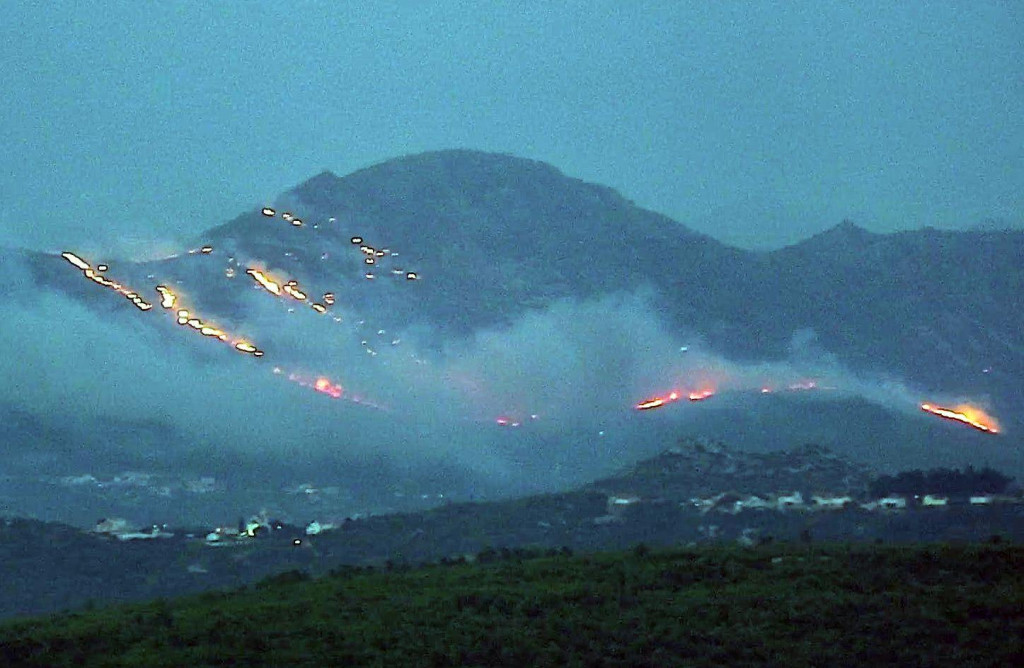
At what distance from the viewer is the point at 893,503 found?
143 ft

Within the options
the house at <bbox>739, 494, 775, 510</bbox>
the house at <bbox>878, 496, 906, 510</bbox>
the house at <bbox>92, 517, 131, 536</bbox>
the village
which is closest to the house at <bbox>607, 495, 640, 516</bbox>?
the village

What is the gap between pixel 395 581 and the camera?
26219 mm

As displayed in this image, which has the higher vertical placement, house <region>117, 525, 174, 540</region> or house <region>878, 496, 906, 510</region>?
house <region>878, 496, 906, 510</region>

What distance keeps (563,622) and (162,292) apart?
63.9m

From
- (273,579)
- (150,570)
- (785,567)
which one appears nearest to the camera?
(785,567)

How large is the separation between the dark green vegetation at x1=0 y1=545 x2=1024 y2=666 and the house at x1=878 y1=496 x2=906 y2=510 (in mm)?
16414

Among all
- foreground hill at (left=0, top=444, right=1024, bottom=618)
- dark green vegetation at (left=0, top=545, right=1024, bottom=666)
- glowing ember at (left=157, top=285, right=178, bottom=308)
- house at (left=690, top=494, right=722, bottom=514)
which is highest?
glowing ember at (left=157, top=285, right=178, bottom=308)

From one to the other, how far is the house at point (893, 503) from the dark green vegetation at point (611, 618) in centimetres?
1641

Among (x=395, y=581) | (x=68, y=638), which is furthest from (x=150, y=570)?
(x=68, y=638)

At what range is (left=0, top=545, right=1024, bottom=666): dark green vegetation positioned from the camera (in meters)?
19.8

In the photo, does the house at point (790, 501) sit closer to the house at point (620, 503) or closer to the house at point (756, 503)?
the house at point (756, 503)

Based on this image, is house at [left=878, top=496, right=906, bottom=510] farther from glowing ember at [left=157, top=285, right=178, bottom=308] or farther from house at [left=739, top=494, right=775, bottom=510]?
Result: glowing ember at [left=157, top=285, right=178, bottom=308]

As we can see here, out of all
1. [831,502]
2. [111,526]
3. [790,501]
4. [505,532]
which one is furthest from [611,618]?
[111,526]

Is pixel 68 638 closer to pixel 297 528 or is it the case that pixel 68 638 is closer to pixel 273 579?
pixel 273 579
